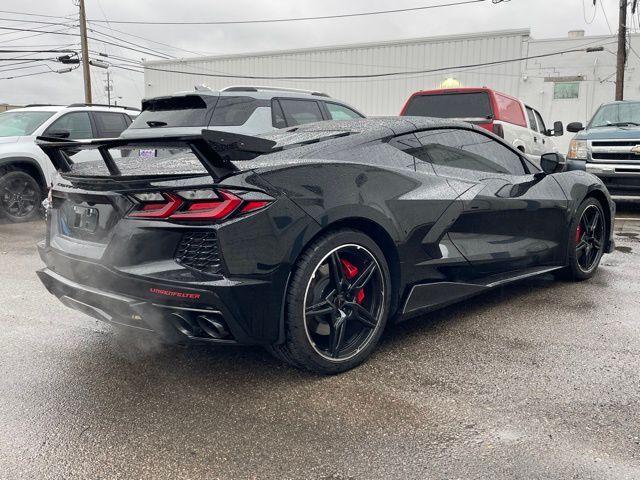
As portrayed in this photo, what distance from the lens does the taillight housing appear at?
2.54 meters

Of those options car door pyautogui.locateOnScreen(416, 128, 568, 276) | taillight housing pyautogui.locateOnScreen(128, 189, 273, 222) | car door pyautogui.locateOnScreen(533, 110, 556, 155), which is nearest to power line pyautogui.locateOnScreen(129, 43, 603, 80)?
car door pyautogui.locateOnScreen(533, 110, 556, 155)

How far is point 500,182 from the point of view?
4.04m

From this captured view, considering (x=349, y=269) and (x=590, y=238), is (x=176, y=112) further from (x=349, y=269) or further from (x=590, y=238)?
(x=590, y=238)

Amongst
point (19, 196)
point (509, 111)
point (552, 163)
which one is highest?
point (509, 111)

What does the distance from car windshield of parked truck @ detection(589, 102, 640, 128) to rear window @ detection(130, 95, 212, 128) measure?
23.6 feet

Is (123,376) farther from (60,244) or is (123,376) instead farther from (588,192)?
(588,192)

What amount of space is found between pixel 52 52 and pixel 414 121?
3186 cm

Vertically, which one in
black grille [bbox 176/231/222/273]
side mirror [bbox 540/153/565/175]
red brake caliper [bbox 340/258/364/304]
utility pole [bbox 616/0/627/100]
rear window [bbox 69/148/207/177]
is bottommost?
red brake caliper [bbox 340/258/364/304]

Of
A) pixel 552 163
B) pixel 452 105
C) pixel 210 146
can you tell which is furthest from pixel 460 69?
pixel 210 146

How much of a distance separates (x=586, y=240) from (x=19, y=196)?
7.71 m

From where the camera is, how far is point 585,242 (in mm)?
4988

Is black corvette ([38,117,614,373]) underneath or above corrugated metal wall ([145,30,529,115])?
underneath

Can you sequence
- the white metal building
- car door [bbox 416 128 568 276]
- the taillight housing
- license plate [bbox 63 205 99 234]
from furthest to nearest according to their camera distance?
the white metal building
car door [bbox 416 128 568 276]
license plate [bbox 63 205 99 234]
the taillight housing

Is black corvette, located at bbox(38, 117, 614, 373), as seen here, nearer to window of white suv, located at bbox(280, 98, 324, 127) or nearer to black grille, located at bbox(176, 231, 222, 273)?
black grille, located at bbox(176, 231, 222, 273)
